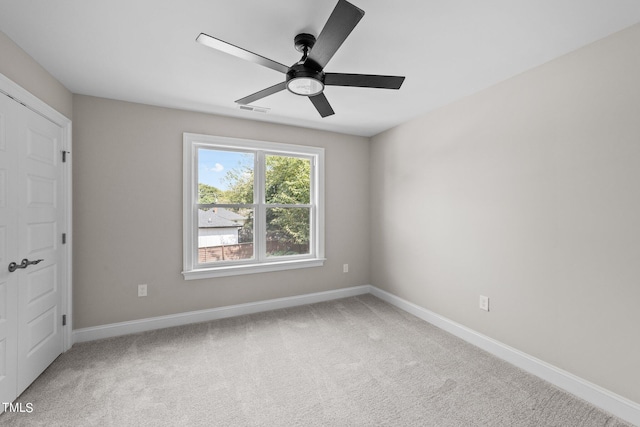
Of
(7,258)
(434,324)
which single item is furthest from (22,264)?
(434,324)

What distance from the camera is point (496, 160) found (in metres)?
2.52

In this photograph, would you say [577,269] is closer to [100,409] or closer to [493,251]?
[493,251]

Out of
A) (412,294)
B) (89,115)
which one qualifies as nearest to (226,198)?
(89,115)

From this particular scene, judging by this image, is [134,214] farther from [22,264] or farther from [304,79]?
[304,79]

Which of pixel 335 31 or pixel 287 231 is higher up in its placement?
pixel 335 31

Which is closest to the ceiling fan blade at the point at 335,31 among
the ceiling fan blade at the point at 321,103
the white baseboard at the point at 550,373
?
the ceiling fan blade at the point at 321,103

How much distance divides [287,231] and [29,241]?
246cm

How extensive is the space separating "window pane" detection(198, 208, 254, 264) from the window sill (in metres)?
0.15

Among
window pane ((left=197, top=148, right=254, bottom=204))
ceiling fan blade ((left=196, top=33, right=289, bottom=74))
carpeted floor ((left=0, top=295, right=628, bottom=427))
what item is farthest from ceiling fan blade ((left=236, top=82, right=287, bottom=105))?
carpeted floor ((left=0, top=295, right=628, bottom=427))

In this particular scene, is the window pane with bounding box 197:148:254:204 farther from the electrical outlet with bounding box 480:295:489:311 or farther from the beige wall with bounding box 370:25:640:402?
the electrical outlet with bounding box 480:295:489:311

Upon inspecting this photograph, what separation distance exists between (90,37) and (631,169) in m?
3.58

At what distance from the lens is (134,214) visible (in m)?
2.92

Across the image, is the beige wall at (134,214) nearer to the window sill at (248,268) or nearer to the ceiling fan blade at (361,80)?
the window sill at (248,268)

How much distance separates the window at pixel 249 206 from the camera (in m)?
3.23
